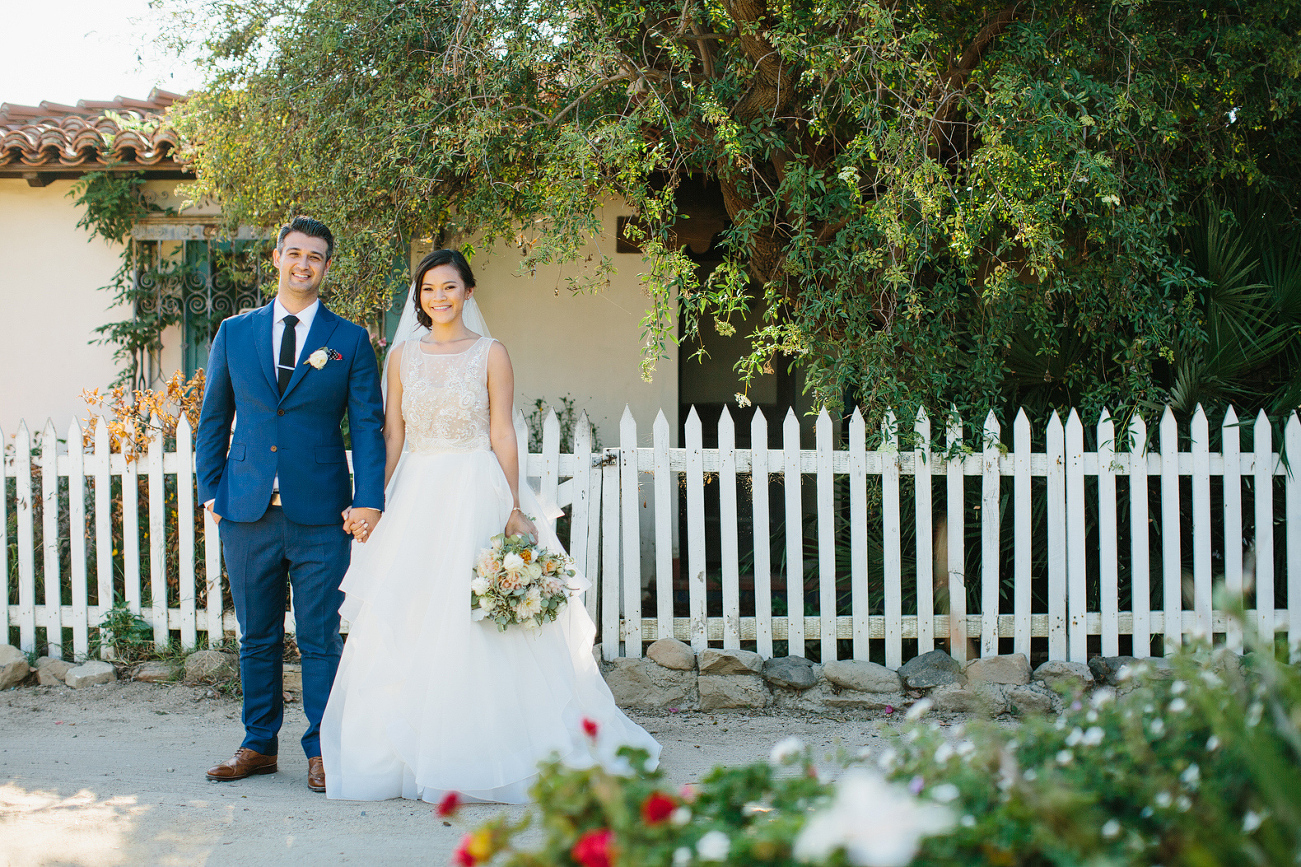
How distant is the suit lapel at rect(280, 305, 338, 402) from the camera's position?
331cm

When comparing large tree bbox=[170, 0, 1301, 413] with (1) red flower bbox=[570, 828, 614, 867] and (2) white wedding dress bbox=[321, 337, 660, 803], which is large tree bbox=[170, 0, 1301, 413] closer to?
(2) white wedding dress bbox=[321, 337, 660, 803]

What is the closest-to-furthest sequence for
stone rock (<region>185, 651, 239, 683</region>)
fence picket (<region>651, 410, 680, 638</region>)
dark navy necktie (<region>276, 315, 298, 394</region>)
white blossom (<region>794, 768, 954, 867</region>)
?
white blossom (<region>794, 768, 954, 867</region>) → dark navy necktie (<region>276, 315, 298, 394</region>) → fence picket (<region>651, 410, 680, 638</region>) → stone rock (<region>185, 651, 239, 683</region>)

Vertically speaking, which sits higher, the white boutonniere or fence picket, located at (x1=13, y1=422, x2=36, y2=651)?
the white boutonniere

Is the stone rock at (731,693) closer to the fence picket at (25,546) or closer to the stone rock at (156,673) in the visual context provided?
the stone rock at (156,673)

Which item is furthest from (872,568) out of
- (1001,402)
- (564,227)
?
(564,227)

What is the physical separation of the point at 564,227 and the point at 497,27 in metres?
1.10

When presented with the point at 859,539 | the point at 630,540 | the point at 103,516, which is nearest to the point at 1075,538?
the point at 859,539

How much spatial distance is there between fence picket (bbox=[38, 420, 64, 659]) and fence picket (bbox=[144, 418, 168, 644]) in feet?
1.65

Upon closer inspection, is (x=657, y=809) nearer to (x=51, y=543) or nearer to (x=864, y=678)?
(x=864, y=678)

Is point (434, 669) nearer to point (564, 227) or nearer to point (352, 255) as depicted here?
point (564, 227)

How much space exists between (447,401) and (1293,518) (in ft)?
13.6

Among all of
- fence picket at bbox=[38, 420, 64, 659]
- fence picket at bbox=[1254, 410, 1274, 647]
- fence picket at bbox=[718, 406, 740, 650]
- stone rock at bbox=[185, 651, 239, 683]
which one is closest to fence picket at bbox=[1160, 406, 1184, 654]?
fence picket at bbox=[1254, 410, 1274, 647]

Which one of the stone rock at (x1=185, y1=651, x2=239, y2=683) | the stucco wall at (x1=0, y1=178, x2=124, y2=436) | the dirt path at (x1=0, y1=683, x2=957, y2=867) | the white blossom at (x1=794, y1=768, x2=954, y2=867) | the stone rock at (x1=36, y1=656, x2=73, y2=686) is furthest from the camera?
A: the stucco wall at (x1=0, y1=178, x2=124, y2=436)

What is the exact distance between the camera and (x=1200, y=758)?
4.91ft
